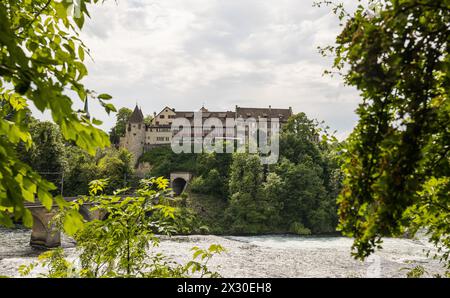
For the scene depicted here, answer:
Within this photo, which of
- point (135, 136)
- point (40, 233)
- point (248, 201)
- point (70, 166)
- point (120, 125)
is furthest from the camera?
point (120, 125)

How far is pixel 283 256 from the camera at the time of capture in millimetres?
32969

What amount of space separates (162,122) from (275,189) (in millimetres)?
35400

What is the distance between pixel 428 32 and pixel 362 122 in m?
0.79

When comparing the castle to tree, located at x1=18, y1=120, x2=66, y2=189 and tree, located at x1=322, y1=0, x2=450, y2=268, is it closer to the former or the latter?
tree, located at x1=18, y1=120, x2=66, y2=189

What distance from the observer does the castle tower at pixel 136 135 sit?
235 feet

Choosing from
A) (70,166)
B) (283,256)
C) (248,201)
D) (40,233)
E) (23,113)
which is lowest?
(283,256)

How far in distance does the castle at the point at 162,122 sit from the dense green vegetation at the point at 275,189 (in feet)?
53.1

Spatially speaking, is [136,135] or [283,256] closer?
[283,256]

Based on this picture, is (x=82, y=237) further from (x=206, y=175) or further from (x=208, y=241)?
(x=206, y=175)

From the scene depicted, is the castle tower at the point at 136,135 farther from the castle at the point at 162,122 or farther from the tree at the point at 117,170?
the tree at the point at 117,170

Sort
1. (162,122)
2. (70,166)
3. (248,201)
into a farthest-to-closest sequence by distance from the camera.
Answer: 1. (162,122)
2. (70,166)
3. (248,201)

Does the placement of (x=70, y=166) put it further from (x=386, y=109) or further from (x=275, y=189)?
(x=386, y=109)

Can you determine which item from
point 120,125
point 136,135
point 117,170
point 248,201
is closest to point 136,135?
point 136,135

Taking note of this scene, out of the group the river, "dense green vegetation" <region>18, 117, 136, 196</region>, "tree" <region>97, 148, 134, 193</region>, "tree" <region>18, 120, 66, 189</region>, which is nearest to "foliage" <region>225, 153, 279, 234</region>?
the river
